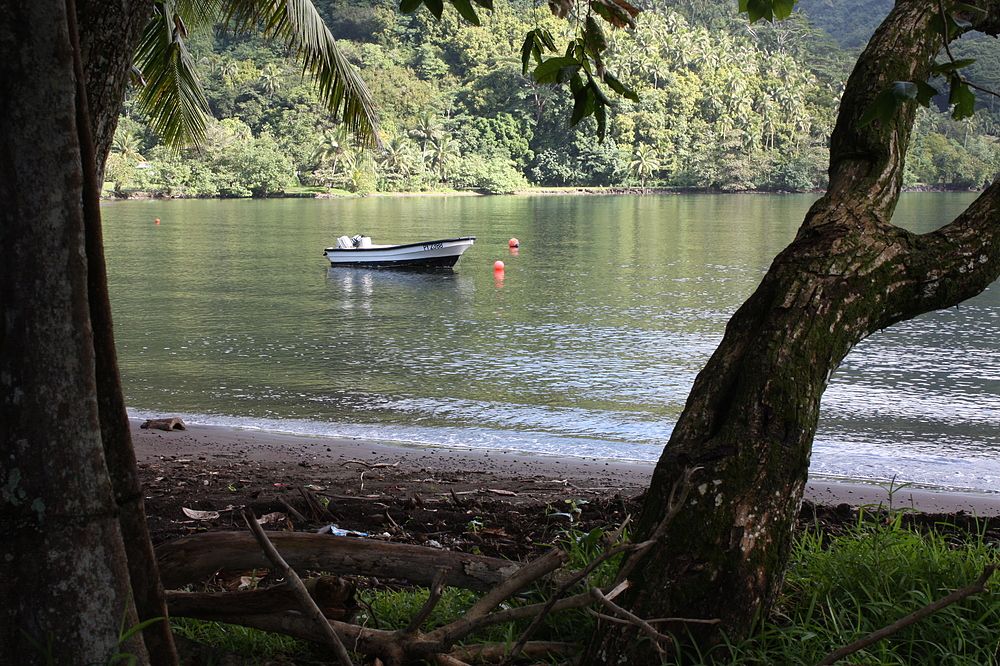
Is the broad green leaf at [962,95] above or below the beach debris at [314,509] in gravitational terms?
above

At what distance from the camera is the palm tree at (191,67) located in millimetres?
7238

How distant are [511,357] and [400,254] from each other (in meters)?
11.8

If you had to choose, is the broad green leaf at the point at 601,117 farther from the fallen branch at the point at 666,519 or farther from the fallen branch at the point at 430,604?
the fallen branch at the point at 430,604

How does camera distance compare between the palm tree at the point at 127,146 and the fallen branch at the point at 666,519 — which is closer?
the fallen branch at the point at 666,519

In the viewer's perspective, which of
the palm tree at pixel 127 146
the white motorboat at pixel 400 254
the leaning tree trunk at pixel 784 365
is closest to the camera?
the leaning tree trunk at pixel 784 365

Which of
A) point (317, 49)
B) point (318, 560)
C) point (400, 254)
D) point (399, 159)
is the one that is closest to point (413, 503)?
point (318, 560)

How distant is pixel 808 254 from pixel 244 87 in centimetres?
8900

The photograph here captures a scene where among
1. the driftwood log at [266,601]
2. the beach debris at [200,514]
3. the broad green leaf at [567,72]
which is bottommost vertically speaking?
the beach debris at [200,514]

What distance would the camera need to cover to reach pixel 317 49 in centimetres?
803

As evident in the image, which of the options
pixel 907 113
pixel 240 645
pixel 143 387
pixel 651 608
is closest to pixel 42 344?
pixel 240 645

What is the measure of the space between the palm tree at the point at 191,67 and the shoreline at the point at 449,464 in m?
3.11

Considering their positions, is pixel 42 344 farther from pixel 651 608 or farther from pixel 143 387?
pixel 143 387

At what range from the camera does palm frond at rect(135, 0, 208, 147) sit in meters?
7.09

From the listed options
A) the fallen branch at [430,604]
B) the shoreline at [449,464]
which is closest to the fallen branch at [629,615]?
the fallen branch at [430,604]
